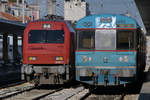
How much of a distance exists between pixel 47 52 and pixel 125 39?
3602 mm

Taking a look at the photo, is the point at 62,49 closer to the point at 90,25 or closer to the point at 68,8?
the point at 90,25

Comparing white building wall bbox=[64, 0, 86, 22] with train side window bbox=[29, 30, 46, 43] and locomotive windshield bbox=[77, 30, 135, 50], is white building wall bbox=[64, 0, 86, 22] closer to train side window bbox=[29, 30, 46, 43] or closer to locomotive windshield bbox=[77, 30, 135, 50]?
train side window bbox=[29, 30, 46, 43]

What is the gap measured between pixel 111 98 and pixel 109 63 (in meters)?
1.23

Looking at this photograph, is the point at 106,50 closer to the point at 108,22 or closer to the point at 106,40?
the point at 106,40

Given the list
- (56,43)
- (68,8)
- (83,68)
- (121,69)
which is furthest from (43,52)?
(68,8)

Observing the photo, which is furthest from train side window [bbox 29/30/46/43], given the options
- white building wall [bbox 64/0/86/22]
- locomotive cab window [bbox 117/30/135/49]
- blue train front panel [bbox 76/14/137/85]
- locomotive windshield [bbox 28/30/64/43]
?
white building wall [bbox 64/0/86/22]

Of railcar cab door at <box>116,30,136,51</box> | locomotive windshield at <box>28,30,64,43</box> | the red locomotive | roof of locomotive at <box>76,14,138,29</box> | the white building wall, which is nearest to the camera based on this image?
railcar cab door at <box>116,30,136,51</box>

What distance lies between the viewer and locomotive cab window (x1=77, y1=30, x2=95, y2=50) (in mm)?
13516

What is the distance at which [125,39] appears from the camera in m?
13.4

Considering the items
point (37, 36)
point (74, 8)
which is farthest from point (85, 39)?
point (74, 8)

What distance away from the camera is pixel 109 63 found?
13.2 metres

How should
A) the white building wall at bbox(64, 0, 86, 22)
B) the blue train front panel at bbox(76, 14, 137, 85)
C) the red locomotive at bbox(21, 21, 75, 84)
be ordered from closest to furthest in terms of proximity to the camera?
1. the blue train front panel at bbox(76, 14, 137, 85)
2. the red locomotive at bbox(21, 21, 75, 84)
3. the white building wall at bbox(64, 0, 86, 22)

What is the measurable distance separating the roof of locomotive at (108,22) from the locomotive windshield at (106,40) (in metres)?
0.22

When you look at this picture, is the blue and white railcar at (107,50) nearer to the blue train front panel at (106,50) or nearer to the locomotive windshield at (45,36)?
the blue train front panel at (106,50)
